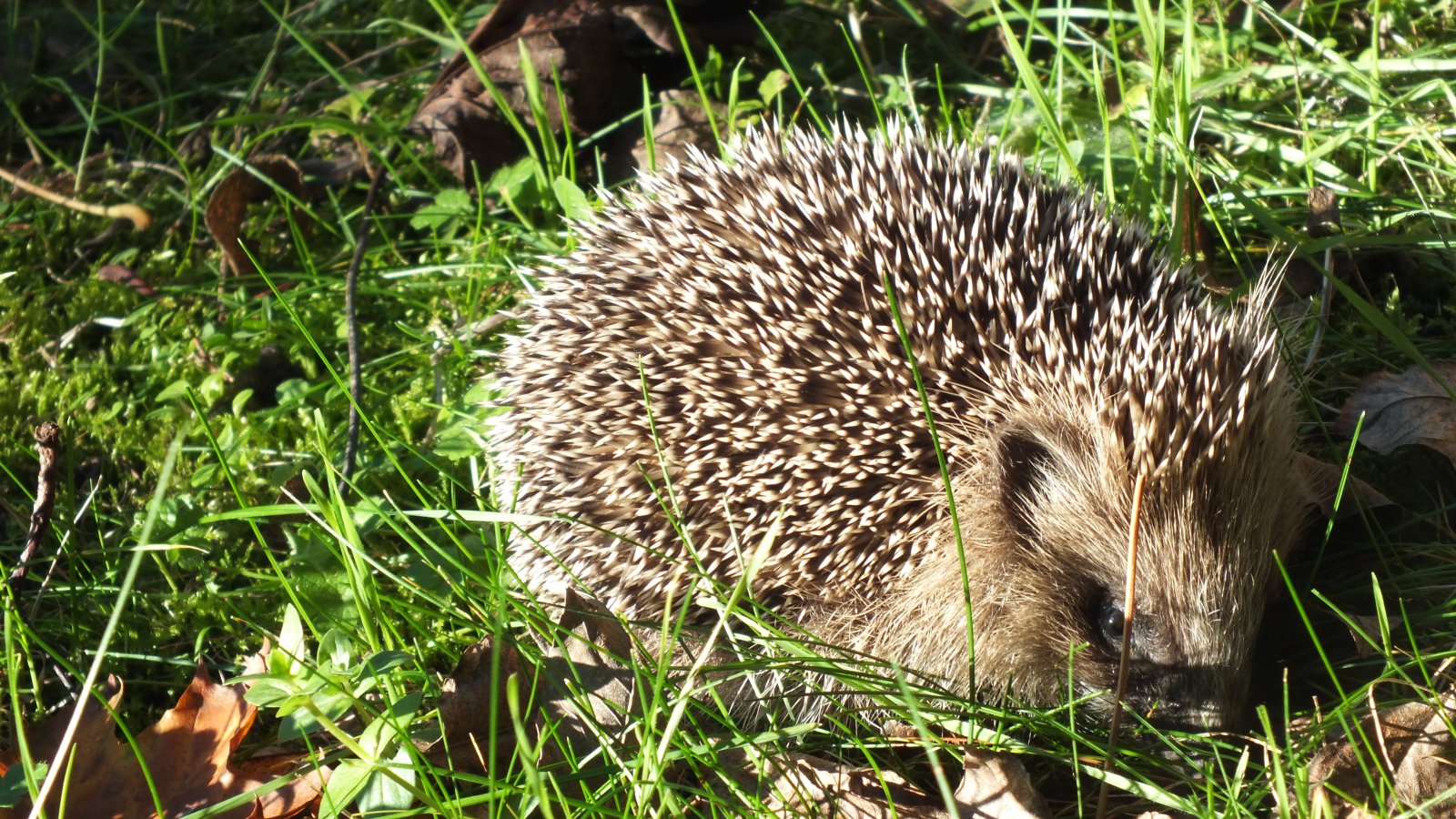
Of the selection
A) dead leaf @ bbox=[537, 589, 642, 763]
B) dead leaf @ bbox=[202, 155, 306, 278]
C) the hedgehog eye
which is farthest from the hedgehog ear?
dead leaf @ bbox=[202, 155, 306, 278]

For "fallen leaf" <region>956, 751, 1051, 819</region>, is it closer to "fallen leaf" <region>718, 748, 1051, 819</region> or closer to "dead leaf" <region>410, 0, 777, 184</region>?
"fallen leaf" <region>718, 748, 1051, 819</region>

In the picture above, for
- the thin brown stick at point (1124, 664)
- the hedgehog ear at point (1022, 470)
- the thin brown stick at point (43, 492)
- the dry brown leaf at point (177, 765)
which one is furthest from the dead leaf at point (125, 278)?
the thin brown stick at point (1124, 664)

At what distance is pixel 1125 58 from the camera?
4758 mm

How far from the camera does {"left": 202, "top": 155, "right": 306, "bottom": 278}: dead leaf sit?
4.59m

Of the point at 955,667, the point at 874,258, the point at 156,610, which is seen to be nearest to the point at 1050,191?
the point at 874,258

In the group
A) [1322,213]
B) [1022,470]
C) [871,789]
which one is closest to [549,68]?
[1022,470]

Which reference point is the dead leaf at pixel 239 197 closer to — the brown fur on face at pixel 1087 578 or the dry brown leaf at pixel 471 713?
the dry brown leaf at pixel 471 713

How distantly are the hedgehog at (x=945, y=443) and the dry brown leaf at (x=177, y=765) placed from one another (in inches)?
33.4

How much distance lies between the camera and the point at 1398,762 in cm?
248

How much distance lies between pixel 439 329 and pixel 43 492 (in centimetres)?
147

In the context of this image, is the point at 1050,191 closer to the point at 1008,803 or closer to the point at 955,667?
the point at 955,667

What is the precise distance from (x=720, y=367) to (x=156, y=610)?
1873mm

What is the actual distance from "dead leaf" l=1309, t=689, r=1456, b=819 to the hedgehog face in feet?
0.92

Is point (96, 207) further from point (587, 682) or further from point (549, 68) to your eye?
point (587, 682)
